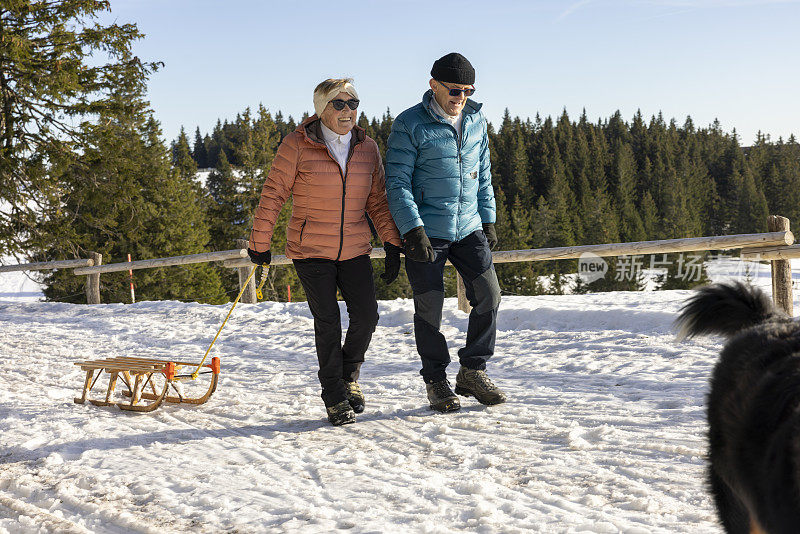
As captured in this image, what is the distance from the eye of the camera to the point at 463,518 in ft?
8.82

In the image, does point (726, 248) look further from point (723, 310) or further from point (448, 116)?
point (723, 310)

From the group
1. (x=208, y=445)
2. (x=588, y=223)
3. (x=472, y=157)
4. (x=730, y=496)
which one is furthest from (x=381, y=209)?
(x=588, y=223)

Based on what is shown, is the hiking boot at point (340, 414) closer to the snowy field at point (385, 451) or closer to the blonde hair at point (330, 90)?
the snowy field at point (385, 451)

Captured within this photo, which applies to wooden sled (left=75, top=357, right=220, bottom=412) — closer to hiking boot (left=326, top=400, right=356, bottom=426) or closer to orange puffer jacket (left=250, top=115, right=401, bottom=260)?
hiking boot (left=326, top=400, right=356, bottom=426)

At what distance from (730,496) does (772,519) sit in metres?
0.35

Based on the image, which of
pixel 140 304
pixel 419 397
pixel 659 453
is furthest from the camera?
pixel 140 304

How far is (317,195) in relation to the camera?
4.19m

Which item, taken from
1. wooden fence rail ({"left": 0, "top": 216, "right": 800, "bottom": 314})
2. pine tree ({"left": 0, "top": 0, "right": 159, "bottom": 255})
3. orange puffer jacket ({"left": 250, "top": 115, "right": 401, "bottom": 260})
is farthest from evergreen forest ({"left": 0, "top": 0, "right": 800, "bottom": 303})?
orange puffer jacket ({"left": 250, "top": 115, "right": 401, "bottom": 260})

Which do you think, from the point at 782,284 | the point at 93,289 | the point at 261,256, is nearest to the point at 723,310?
the point at 261,256

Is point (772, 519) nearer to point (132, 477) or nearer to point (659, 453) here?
point (659, 453)

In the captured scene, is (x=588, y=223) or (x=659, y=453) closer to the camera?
(x=659, y=453)

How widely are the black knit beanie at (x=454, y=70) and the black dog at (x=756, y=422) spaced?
7.96ft

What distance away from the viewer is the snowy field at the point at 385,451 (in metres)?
2.77

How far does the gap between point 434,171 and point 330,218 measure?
2.46 feet
